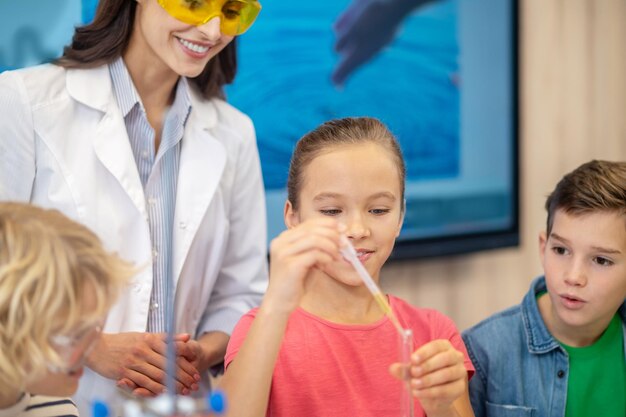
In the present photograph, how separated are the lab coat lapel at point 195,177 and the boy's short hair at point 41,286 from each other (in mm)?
576

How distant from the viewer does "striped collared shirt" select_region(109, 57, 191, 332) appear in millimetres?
1617

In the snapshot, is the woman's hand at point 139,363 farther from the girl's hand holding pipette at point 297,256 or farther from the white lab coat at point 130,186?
the girl's hand holding pipette at point 297,256

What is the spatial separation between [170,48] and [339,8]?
1306mm

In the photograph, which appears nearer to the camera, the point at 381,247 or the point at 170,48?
the point at 381,247

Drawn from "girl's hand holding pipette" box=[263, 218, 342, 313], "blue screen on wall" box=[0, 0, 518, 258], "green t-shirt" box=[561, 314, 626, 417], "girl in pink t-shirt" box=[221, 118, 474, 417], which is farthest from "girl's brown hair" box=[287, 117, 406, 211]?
"blue screen on wall" box=[0, 0, 518, 258]

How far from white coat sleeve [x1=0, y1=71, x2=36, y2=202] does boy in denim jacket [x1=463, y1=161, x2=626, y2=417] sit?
3.17 ft

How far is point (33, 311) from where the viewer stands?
97 cm

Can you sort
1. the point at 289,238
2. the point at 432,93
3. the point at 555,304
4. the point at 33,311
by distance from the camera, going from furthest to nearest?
the point at 432,93 → the point at 555,304 → the point at 289,238 → the point at 33,311

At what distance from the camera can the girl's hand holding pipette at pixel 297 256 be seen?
1089mm

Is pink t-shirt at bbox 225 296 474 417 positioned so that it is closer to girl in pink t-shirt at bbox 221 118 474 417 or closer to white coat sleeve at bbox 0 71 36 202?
girl in pink t-shirt at bbox 221 118 474 417

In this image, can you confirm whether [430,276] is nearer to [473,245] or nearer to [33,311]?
[473,245]

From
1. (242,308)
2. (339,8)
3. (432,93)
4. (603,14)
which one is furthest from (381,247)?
(603,14)

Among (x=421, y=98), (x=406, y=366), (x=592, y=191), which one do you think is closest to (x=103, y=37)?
(x=406, y=366)

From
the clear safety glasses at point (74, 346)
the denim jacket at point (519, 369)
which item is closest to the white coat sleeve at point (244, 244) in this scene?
the denim jacket at point (519, 369)
